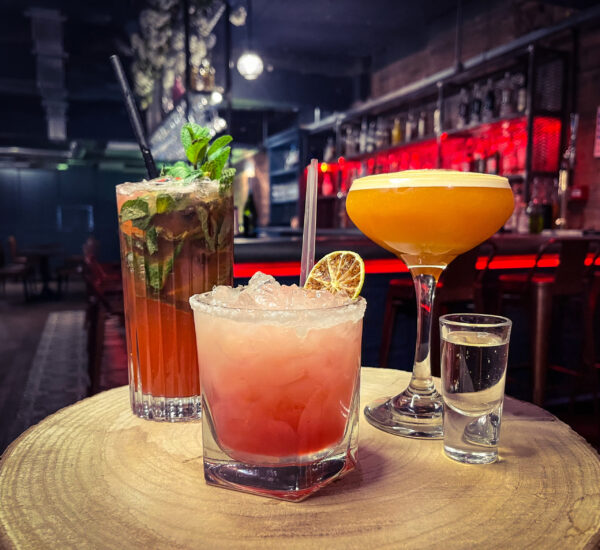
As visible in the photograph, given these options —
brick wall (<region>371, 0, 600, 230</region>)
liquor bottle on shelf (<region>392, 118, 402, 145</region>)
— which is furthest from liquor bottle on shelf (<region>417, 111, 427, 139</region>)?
brick wall (<region>371, 0, 600, 230</region>)

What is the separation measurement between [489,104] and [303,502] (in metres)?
5.11

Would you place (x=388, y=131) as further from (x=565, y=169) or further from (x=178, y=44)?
(x=178, y=44)

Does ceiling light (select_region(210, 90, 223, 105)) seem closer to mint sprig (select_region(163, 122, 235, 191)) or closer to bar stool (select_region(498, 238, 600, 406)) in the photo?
bar stool (select_region(498, 238, 600, 406))

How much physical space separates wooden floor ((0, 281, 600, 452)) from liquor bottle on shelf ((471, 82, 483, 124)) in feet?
9.00

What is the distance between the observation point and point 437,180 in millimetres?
919

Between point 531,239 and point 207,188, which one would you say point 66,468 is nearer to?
point 207,188

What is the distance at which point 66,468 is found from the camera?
699 millimetres

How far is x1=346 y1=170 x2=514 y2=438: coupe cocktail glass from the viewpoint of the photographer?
92 centimetres

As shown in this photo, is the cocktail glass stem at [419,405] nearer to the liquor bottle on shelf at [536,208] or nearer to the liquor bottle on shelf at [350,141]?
the liquor bottle on shelf at [536,208]

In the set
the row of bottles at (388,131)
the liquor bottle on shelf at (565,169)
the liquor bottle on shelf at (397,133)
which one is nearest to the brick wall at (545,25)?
the liquor bottle on shelf at (565,169)

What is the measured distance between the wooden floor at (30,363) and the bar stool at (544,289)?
1.17 ft

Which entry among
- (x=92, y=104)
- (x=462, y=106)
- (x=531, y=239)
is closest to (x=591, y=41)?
(x=462, y=106)

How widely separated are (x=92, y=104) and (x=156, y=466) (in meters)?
12.9

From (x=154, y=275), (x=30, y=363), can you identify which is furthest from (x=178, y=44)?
(x=154, y=275)
